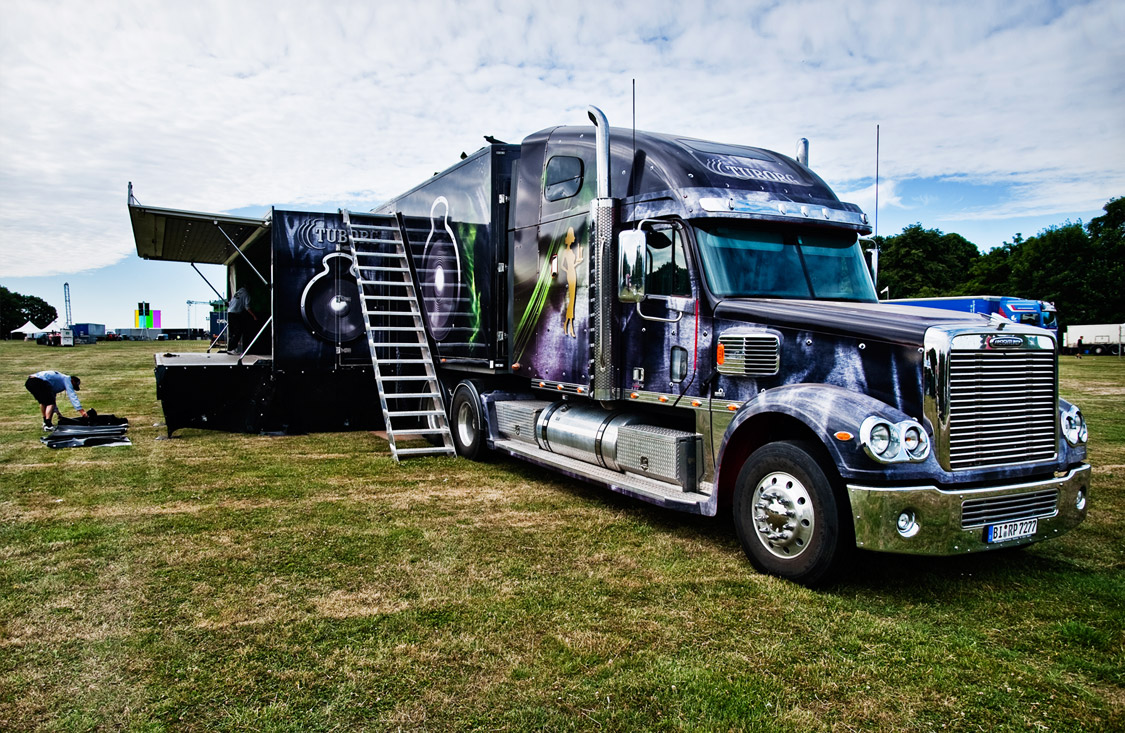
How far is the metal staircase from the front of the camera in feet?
38.0

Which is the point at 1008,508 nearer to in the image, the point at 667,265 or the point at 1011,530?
the point at 1011,530

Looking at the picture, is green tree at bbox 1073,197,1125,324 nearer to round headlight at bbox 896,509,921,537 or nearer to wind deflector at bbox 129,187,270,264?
wind deflector at bbox 129,187,270,264

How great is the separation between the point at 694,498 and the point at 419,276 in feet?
23.0

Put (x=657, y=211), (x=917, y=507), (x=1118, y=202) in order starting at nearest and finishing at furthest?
(x=917, y=507)
(x=657, y=211)
(x=1118, y=202)

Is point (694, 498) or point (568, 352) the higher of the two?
point (568, 352)

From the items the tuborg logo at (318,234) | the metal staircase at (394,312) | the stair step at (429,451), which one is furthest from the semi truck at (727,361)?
the tuborg logo at (318,234)

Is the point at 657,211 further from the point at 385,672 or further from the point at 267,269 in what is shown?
the point at 267,269

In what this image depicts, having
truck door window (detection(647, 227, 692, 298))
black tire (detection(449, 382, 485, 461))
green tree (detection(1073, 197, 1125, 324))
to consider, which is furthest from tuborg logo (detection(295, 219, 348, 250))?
green tree (detection(1073, 197, 1125, 324))

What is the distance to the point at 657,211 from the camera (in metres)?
6.72

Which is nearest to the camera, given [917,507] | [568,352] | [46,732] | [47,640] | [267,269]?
[46,732]

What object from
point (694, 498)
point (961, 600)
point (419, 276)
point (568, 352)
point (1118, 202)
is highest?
point (1118, 202)

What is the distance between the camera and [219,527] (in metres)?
6.76

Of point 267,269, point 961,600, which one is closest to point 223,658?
point 961,600

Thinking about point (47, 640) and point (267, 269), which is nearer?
point (47, 640)
